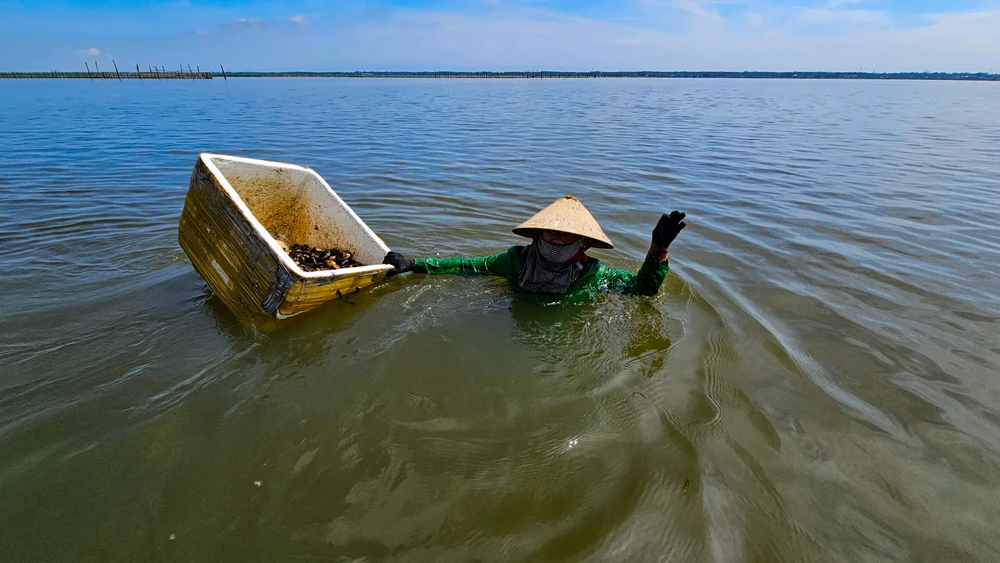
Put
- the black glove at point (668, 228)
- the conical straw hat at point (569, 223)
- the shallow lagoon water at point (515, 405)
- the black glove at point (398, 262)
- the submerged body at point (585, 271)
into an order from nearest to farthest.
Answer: the shallow lagoon water at point (515, 405) < the black glove at point (668, 228) < the conical straw hat at point (569, 223) < the submerged body at point (585, 271) < the black glove at point (398, 262)

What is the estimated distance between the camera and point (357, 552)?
2.03m

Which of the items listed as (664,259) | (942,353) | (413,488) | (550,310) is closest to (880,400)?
(942,353)

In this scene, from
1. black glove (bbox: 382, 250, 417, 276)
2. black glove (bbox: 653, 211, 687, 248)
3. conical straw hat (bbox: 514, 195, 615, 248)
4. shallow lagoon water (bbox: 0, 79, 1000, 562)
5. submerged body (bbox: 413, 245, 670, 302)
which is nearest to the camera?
shallow lagoon water (bbox: 0, 79, 1000, 562)

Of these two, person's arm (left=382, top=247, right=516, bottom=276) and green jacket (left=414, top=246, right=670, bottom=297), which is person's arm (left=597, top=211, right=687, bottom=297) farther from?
person's arm (left=382, top=247, right=516, bottom=276)

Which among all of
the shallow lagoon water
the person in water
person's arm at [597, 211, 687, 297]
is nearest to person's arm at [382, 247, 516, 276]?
the person in water

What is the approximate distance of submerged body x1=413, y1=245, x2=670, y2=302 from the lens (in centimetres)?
386

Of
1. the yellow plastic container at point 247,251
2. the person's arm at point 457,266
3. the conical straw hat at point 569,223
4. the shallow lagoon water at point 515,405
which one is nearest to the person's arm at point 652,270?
the shallow lagoon water at point 515,405

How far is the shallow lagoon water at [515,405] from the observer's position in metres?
2.15

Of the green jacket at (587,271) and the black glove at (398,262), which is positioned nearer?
the green jacket at (587,271)

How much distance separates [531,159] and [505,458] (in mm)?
10095

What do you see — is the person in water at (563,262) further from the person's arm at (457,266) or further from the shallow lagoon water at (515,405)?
the shallow lagoon water at (515,405)

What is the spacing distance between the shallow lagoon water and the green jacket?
16cm

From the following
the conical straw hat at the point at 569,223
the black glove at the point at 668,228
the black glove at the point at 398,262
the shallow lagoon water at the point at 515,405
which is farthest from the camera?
the black glove at the point at 398,262

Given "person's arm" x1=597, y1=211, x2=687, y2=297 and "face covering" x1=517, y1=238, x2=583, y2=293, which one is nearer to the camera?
"person's arm" x1=597, y1=211, x2=687, y2=297
